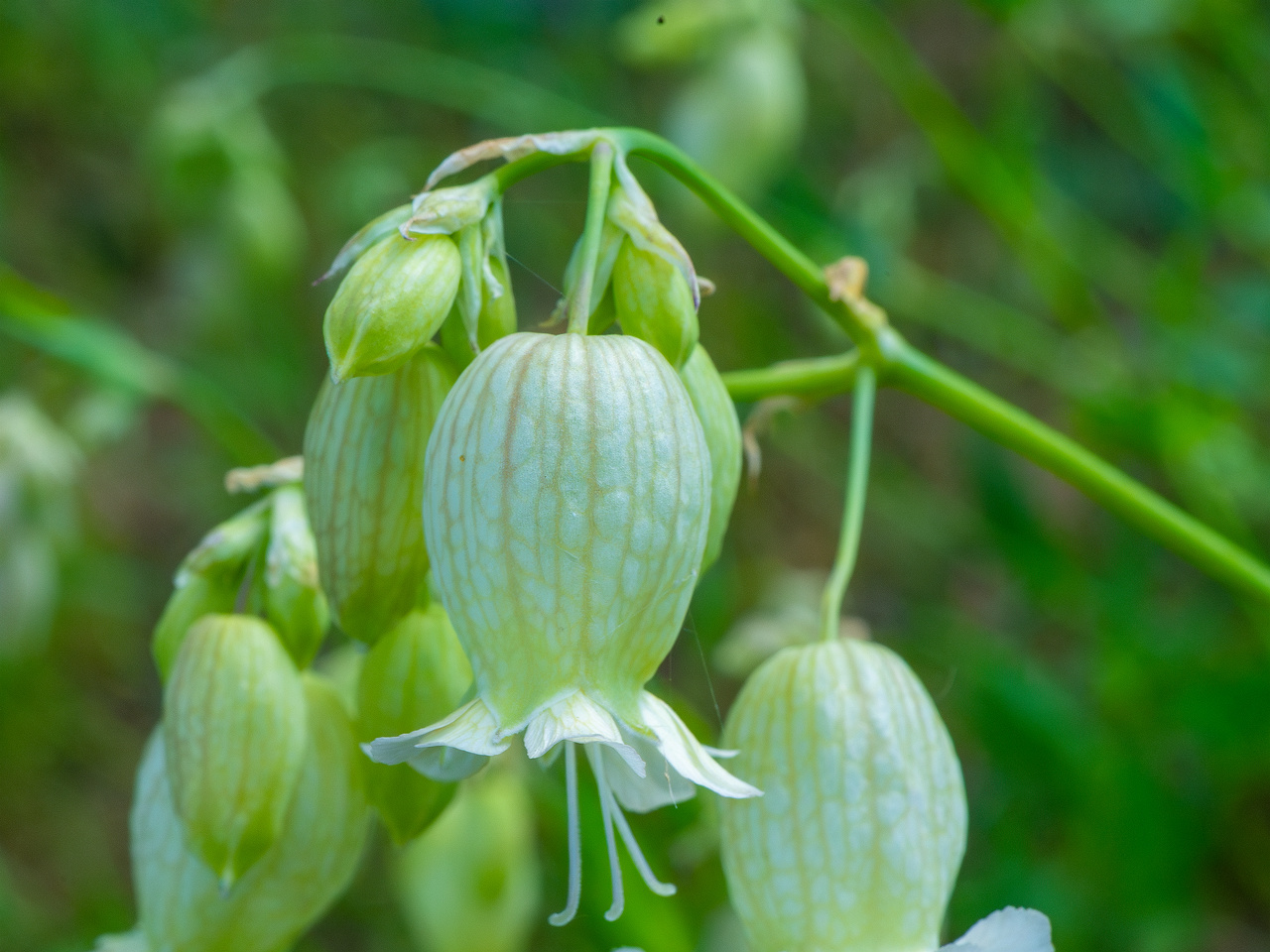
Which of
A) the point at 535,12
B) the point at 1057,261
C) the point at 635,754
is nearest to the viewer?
the point at 635,754

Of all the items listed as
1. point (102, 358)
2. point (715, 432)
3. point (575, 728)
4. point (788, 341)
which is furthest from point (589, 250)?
point (788, 341)

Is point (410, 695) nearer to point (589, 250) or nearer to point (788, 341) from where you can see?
point (589, 250)

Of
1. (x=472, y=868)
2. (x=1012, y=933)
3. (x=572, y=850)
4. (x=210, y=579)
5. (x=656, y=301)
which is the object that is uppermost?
(x=656, y=301)

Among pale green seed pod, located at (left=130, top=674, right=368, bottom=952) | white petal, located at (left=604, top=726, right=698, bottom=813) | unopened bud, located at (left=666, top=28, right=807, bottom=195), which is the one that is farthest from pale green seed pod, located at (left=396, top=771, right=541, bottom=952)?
unopened bud, located at (left=666, top=28, right=807, bottom=195)

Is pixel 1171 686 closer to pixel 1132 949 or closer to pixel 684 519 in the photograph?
pixel 1132 949

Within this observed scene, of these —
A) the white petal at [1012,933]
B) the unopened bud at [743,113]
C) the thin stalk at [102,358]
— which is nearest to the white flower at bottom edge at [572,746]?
the white petal at [1012,933]

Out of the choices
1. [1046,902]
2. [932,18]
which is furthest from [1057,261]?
[932,18]

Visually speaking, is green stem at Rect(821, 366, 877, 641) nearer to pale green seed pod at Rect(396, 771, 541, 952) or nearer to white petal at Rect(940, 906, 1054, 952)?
white petal at Rect(940, 906, 1054, 952)
